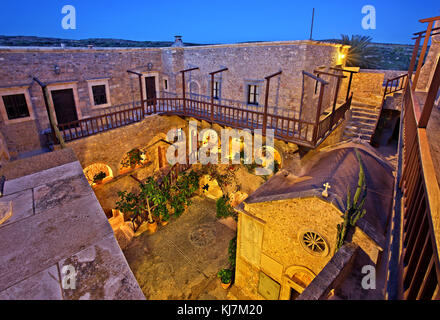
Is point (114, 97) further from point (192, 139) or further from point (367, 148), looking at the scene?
point (367, 148)

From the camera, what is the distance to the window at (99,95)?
41.9ft

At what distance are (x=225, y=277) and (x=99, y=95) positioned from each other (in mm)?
10972

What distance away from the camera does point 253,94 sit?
40.2 ft

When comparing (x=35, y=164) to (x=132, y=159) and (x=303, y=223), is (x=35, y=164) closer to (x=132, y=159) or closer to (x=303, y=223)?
(x=303, y=223)

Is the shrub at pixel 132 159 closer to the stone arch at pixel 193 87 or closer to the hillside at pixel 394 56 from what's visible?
the stone arch at pixel 193 87

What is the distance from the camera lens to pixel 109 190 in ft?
40.7

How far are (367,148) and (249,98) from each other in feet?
19.3

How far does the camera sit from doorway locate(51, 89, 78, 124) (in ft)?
37.8

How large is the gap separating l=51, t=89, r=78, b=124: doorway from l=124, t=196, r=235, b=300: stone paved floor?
6922 millimetres

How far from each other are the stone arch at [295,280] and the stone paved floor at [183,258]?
8.48 ft

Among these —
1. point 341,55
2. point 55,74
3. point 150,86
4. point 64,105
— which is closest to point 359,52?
point 341,55

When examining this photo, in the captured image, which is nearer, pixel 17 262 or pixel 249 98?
pixel 17 262

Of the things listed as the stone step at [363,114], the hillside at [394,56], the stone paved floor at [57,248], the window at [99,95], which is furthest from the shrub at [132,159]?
the hillside at [394,56]
